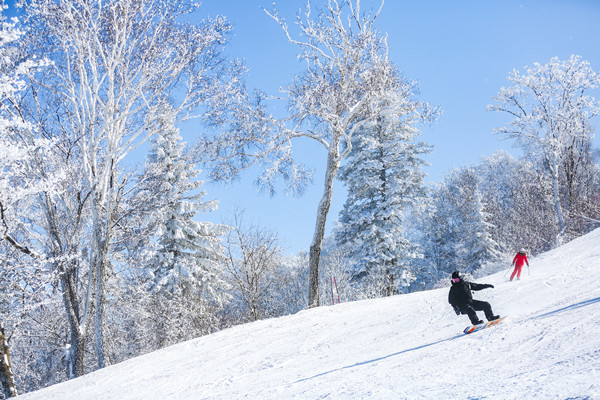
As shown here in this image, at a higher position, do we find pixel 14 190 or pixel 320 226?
pixel 14 190

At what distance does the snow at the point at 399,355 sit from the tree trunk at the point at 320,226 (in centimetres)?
162

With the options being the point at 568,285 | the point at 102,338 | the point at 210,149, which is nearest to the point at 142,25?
the point at 210,149

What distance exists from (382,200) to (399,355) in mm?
17146

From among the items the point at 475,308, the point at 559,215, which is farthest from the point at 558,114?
the point at 475,308

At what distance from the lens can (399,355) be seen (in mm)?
6109

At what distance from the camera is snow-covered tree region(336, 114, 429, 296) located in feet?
70.5

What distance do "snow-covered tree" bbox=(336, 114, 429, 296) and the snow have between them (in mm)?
10052

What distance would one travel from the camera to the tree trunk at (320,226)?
12.8 m

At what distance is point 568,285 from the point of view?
8.54m

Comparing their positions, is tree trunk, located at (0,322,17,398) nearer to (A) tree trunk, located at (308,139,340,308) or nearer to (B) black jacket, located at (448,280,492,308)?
(A) tree trunk, located at (308,139,340,308)

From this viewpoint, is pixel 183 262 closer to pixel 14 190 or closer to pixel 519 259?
pixel 14 190

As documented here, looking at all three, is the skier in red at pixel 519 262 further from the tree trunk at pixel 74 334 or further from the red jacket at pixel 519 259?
the tree trunk at pixel 74 334

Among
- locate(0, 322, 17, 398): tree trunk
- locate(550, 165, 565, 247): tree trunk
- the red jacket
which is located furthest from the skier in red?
locate(0, 322, 17, 398): tree trunk

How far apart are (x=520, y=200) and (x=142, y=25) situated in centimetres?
3323
